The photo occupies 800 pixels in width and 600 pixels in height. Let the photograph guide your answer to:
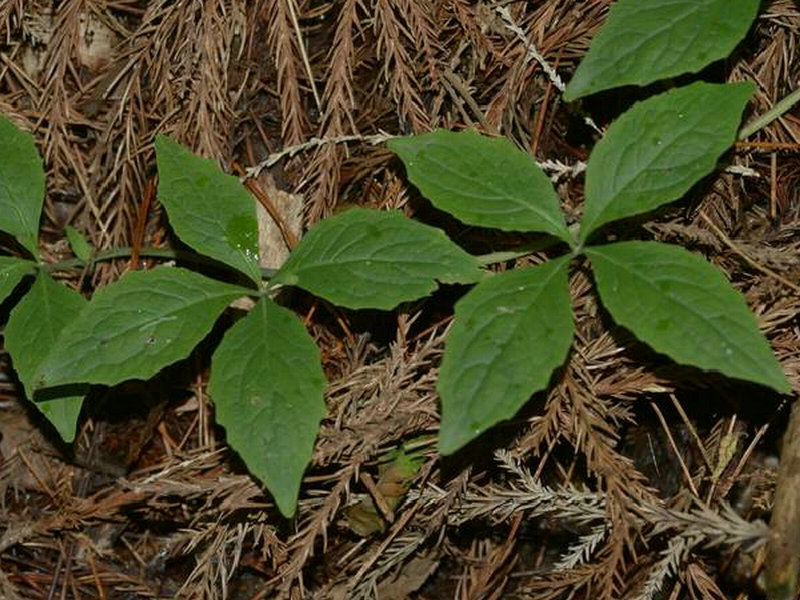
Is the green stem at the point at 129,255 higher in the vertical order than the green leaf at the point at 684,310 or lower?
lower

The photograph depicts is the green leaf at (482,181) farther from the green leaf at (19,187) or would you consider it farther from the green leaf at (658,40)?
the green leaf at (19,187)

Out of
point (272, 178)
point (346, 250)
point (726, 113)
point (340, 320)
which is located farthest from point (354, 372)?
point (726, 113)

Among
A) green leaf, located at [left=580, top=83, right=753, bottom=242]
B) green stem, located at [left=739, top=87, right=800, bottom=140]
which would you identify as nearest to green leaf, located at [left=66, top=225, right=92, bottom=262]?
green leaf, located at [left=580, top=83, right=753, bottom=242]

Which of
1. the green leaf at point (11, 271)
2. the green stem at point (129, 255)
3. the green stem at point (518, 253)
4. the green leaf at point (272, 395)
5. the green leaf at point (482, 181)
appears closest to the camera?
the green leaf at point (272, 395)

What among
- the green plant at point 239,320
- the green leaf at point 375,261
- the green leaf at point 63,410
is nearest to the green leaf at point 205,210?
the green plant at point 239,320

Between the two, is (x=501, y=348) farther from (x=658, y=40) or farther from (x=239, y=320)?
(x=658, y=40)

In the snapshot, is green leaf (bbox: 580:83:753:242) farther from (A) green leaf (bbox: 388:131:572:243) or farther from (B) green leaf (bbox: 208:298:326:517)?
(B) green leaf (bbox: 208:298:326:517)

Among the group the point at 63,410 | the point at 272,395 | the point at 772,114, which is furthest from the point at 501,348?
the point at 63,410

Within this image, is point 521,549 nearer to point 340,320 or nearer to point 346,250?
point 340,320
